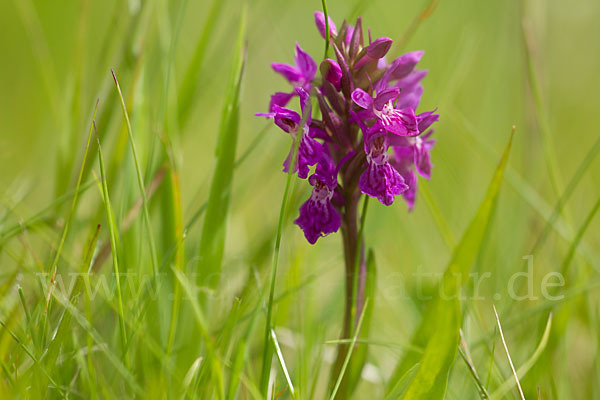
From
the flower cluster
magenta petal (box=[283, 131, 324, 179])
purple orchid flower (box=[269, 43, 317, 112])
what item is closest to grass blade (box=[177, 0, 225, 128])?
purple orchid flower (box=[269, 43, 317, 112])

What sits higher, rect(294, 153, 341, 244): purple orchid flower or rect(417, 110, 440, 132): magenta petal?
rect(417, 110, 440, 132): magenta petal

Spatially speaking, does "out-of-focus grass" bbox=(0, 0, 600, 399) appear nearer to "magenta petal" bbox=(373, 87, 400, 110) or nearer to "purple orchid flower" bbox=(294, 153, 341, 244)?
"purple orchid flower" bbox=(294, 153, 341, 244)

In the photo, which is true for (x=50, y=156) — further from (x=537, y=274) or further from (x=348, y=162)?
(x=537, y=274)

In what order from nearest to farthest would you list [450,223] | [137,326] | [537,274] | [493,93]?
[137,326] → [537,274] → [450,223] → [493,93]

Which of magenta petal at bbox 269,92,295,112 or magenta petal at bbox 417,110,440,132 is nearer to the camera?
magenta petal at bbox 417,110,440,132

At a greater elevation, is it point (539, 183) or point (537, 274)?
point (539, 183)

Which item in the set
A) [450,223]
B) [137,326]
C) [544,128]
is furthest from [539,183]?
[137,326]
